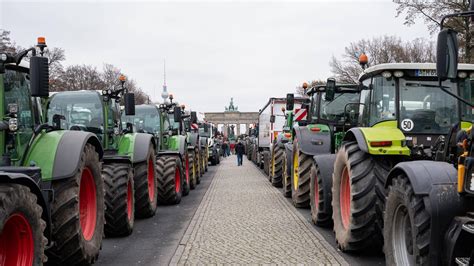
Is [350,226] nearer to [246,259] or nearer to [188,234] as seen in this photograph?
[246,259]

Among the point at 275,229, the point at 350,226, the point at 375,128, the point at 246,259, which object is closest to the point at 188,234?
the point at 275,229

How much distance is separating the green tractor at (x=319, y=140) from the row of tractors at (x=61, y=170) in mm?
3087

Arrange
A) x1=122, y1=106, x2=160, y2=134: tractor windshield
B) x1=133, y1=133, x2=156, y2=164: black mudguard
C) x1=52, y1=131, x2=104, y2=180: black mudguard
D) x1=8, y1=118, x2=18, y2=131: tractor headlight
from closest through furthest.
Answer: x1=8, y1=118, x2=18, y2=131: tractor headlight → x1=52, y1=131, x2=104, y2=180: black mudguard → x1=133, y1=133, x2=156, y2=164: black mudguard → x1=122, y1=106, x2=160, y2=134: tractor windshield

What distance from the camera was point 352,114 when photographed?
937cm

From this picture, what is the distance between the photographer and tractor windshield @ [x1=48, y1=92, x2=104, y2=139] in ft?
29.6

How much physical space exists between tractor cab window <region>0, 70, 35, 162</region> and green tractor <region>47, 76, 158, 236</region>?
1718 mm

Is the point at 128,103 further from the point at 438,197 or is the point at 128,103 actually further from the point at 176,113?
the point at 438,197

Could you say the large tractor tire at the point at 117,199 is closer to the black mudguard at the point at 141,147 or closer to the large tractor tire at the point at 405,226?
the black mudguard at the point at 141,147

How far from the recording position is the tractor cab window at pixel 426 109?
270 inches

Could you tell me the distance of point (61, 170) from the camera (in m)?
5.74

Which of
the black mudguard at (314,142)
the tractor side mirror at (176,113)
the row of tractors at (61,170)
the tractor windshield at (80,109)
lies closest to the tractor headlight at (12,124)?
the row of tractors at (61,170)

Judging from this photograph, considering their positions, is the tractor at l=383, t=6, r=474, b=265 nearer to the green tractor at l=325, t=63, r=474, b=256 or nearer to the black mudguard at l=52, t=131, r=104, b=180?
the green tractor at l=325, t=63, r=474, b=256

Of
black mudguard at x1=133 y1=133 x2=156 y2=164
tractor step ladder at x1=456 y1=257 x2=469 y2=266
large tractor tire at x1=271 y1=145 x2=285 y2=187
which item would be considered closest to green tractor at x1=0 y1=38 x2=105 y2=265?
black mudguard at x1=133 y1=133 x2=156 y2=164

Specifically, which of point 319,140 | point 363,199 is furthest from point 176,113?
point 363,199
